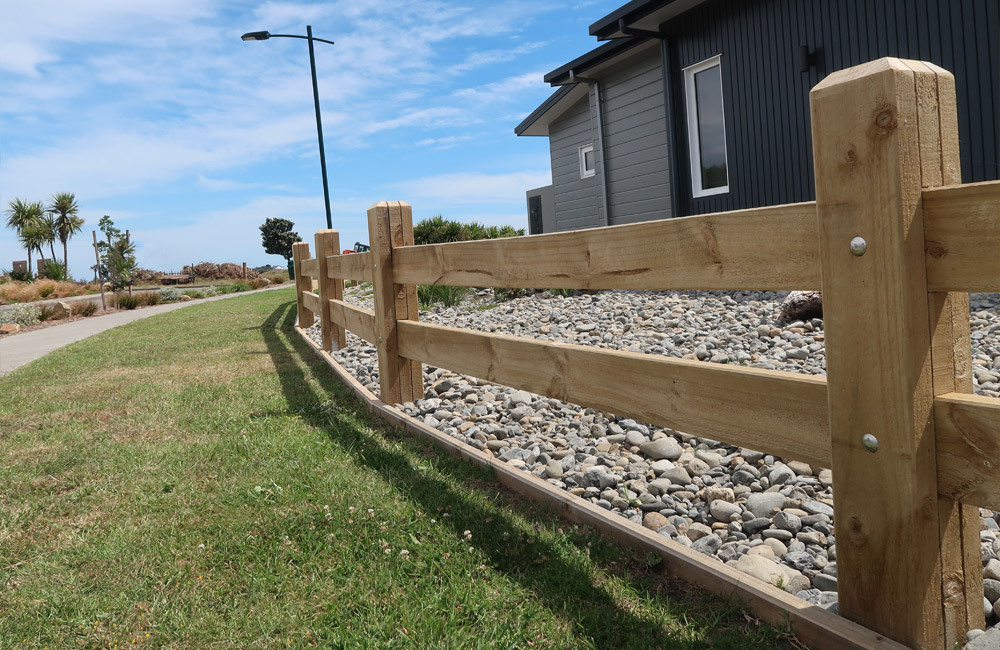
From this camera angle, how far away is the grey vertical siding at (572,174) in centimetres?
1415

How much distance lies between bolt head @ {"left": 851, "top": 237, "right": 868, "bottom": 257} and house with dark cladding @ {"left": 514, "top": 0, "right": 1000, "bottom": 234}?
6.19 m

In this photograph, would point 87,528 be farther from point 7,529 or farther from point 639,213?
point 639,213

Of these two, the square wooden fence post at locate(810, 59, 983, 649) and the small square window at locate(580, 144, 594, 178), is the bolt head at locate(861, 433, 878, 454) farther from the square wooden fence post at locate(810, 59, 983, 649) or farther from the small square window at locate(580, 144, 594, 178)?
the small square window at locate(580, 144, 594, 178)

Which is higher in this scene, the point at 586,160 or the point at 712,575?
the point at 586,160

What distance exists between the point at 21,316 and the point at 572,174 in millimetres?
12648

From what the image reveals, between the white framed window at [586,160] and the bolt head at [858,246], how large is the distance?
43.1 ft

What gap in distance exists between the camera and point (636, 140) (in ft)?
37.4

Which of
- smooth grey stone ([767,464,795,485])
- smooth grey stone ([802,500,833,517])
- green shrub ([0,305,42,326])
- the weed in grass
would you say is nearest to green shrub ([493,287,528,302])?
smooth grey stone ([767,464,795,485])

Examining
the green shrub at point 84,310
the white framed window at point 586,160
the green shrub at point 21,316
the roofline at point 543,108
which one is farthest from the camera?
the green shrub at point 84,310

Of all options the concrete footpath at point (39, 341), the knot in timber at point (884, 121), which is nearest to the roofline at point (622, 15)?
the knot in timber at point (884, 121)

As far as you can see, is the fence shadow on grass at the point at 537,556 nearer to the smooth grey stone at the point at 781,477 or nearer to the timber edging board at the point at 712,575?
the timber edging board at the point at 712,575

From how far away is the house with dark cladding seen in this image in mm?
6574

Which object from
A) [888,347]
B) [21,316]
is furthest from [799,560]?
[21,316]

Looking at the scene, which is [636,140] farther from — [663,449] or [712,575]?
[712,575]
